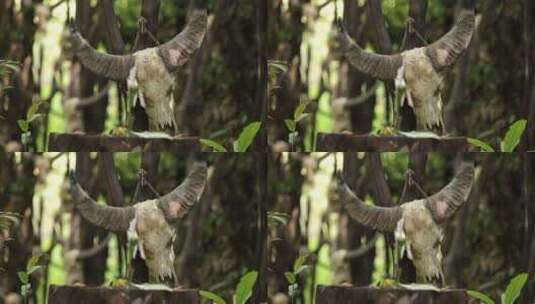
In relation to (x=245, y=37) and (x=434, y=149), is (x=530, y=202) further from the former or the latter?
(x=245, y=37)

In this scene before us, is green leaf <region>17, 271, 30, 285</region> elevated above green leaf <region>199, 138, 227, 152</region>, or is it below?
below

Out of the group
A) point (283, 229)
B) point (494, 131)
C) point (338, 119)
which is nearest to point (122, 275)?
point (283, 229)

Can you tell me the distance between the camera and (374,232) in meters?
2.96

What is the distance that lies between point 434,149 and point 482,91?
0.71 feet

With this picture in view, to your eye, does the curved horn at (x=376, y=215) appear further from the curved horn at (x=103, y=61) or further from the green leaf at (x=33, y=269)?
the green leaf at (x=33, y=269)

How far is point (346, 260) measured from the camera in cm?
298

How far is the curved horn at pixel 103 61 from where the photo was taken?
298cm

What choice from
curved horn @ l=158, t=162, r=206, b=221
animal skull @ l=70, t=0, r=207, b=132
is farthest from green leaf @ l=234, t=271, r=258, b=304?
animal skull @ l=70, t=0, r=207, b=132

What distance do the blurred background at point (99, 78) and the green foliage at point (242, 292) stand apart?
388 millimetres

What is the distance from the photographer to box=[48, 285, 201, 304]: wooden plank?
2.95 m

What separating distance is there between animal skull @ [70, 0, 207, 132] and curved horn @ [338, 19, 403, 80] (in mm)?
402

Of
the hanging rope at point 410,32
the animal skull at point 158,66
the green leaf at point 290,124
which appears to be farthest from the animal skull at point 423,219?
the animal skull at point 158,66

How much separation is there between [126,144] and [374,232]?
0.75 m

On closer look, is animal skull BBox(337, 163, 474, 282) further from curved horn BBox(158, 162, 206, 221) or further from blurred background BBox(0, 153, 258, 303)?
curved horn BBox(158, 162, 206, 221)
